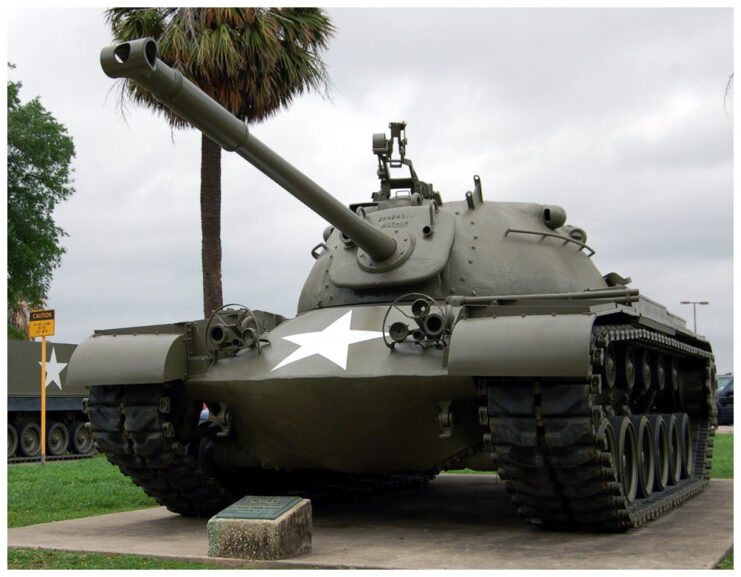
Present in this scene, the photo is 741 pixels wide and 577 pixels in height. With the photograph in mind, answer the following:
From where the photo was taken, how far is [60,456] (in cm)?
2308

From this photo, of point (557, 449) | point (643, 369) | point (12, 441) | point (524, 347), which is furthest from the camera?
point (12, 441)

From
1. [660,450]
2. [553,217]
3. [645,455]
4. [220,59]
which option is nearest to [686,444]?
[660,450]

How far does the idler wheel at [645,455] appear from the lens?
10165 millimetres

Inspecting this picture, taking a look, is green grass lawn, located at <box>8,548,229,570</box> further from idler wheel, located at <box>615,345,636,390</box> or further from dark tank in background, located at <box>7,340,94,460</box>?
dark tank in background, located at <box>7,340,94,460</box>

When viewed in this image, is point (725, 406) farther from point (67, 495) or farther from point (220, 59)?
point (67, 495)

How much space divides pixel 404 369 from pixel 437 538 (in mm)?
1507

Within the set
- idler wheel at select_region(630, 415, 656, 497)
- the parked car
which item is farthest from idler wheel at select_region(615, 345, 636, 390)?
the parked car

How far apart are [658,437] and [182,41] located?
987 centimetres

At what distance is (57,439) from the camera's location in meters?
23.6

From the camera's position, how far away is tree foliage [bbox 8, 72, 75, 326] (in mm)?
28047

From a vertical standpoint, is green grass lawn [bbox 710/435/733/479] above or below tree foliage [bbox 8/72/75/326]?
below

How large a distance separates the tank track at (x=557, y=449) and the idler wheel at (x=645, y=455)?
1.55m

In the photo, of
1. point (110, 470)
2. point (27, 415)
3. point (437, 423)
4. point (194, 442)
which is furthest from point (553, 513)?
point (27, 415)

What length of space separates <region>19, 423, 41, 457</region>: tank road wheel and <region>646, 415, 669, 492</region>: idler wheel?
15064 mm
